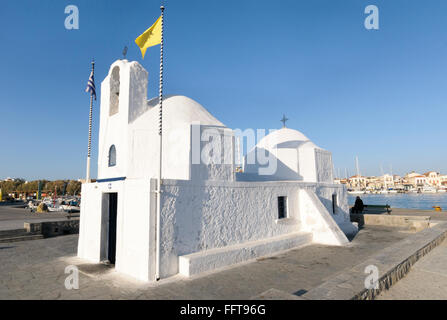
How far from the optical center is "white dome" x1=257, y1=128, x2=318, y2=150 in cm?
1552

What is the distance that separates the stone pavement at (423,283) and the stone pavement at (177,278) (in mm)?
1538

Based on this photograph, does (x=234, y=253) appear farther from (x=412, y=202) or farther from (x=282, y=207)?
(x=412, y=202)

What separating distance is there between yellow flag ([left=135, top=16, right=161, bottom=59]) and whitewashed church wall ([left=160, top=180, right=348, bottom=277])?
398cm

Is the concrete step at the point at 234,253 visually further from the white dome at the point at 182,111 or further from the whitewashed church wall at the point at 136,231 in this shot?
the white dome at the point at 182,111

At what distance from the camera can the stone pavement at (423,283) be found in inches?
212

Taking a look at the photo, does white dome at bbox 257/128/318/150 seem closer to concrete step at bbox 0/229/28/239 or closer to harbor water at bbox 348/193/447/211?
concrete step at bbox 0/229/28/239

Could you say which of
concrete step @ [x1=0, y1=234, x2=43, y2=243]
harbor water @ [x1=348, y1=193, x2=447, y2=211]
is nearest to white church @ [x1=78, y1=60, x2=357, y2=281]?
concrete step @ [x1=0, y1=234, x2=43, y2=243]

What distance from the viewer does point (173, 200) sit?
22.7 feet

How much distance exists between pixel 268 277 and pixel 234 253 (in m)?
1.51

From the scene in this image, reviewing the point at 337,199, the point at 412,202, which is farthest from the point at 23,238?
the point at 412,202

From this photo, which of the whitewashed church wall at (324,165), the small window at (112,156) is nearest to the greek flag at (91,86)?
the small window at (112,156)

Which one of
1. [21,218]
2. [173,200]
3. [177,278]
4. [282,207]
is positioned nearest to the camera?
[177,278]

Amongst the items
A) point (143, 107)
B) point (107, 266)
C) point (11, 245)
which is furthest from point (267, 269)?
point (11, 245)

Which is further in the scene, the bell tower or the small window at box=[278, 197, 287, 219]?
the small window at box=[278, 197, 287, 219]
